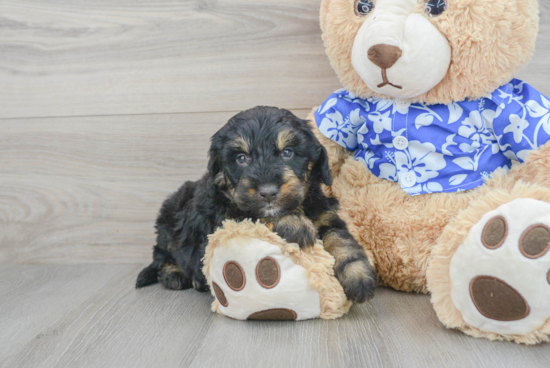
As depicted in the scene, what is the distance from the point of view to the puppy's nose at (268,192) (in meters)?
1.48

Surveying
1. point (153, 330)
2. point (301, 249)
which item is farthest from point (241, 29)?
point (153, 330)

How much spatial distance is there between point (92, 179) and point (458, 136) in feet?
6.22

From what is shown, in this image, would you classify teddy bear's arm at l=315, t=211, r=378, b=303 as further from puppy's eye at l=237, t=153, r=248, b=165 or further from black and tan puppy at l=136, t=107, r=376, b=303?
puppy's eye at l=237, t=153, r=248, b=165

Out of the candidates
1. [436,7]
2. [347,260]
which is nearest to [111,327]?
[347,260]

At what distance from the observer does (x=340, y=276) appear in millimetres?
1585

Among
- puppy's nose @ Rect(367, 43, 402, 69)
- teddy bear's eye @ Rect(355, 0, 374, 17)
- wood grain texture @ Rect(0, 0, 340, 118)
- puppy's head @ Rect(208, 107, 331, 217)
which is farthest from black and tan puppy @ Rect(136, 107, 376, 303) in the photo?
wood grain texture @ Rect(0, 0, 340, 118)

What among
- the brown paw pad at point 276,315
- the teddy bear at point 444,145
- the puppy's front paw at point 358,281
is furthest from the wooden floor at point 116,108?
the puppy's front paw at point 358,281

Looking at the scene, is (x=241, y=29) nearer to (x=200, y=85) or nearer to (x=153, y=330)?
(x=200, y=85)

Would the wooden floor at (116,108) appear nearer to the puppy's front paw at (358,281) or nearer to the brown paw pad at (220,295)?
the brown paw pad at (220,295)

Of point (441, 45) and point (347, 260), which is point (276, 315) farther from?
point (441, 45)

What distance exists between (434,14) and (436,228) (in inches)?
30.2

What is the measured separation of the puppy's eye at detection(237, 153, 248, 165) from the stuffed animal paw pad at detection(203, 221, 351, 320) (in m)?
0.21

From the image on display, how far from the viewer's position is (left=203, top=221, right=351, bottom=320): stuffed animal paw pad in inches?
59.5

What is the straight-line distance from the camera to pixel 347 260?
1.60 metres
